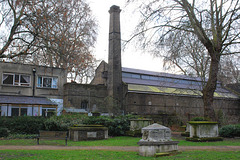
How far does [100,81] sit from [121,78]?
226 inches

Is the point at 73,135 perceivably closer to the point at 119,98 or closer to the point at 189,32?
the point at 189,32

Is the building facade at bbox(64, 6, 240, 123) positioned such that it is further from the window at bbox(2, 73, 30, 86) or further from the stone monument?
the stone monument

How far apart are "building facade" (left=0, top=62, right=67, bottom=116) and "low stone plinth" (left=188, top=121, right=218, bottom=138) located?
52.7 ft

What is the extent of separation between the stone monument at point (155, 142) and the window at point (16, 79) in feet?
79.1

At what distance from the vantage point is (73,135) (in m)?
16.0

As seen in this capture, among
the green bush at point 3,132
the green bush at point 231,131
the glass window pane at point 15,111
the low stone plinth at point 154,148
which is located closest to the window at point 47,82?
the glass window pane at point 15,111

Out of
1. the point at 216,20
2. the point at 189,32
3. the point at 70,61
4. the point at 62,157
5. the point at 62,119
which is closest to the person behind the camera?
the point at 62,157

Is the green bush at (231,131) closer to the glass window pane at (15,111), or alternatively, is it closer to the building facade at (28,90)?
the building facade at (28,90)

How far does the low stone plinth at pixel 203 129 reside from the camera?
1492cm

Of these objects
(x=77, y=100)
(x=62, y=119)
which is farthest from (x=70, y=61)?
(x=77, y=100)

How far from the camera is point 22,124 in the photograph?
1902 centimetres

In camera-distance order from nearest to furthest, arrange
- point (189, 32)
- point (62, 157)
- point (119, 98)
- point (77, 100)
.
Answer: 1. point (62, 157)
2. point (189, 32)
3. point (77, 100)
4. point (119, 98)

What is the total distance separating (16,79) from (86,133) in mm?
17559

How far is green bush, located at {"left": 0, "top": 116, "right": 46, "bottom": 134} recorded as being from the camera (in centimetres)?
1856
